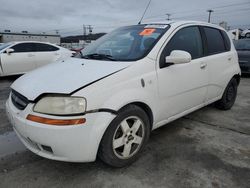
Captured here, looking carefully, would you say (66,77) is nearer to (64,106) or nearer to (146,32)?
(64,106)

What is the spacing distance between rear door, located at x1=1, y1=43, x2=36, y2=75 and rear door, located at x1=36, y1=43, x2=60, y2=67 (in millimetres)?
176

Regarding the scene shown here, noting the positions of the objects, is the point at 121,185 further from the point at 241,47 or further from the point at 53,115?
the point at 241,47

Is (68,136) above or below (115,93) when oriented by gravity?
below

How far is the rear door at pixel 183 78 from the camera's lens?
266cm

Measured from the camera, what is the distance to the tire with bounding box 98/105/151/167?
2.14 meters

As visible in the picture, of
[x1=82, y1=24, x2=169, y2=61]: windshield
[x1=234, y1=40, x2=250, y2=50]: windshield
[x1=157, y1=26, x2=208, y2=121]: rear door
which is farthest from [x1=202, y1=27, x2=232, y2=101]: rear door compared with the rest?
→ [x1=234, y1=40, x2=250, y2=50]: windshield

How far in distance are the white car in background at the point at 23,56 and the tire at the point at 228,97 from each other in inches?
187

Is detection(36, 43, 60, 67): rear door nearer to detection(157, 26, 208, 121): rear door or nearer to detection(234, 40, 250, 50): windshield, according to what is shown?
detection(157, 26, 208, 121): rear door

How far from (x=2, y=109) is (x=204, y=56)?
151 inches

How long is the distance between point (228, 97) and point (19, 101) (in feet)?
12.0

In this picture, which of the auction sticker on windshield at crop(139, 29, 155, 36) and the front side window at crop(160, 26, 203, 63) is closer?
the front side window at crop(160, 26, 203, 63)

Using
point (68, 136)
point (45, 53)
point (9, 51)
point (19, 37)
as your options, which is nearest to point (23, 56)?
point (9, 51)

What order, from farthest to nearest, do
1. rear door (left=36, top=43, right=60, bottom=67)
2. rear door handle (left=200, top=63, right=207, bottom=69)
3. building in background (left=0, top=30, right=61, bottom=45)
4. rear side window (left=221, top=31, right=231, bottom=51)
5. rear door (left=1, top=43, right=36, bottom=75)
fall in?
building in background (left=0, top=30, right=61, bottom=45) → rear door (left=36, top=43, right=60, bottom=67) → rear door (left=1, top=43, right=36, bottom=75) → rear side window (left=221, top=31, right=231, bottom=51) → rear door handle (left=200, top=63, right=207, bottom=69)

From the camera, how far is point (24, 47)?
7.68 meters
